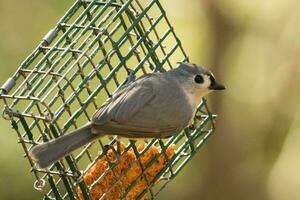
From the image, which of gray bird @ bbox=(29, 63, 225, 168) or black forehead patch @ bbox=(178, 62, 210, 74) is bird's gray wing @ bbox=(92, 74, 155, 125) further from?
black forehead patch @ bbox=(178, 62, 210, 74)

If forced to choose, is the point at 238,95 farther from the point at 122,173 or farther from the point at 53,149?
the point at 53,149

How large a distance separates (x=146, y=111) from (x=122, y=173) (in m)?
0.36

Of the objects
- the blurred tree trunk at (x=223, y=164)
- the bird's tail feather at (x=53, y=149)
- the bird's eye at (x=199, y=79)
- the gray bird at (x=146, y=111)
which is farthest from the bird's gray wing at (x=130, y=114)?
the blurred tree trunk at (x=223, y=164)

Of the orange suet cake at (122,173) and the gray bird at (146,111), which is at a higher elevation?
the gray bird at (146,111)

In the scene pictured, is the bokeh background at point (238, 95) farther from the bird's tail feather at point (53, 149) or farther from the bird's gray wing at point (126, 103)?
the bird's tail feather at point (53, 149)

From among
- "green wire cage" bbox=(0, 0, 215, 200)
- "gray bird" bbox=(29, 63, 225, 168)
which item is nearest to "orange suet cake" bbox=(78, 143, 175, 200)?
"green wire cage" bbox=(0, 0, 215, 200)

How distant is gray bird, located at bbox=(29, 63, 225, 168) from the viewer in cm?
470

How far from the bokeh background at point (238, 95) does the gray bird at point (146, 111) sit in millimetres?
3080

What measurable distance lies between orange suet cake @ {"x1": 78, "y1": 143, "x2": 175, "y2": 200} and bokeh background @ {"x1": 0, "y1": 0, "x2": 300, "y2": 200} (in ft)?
10.6

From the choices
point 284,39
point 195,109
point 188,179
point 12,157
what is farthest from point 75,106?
point 195,109

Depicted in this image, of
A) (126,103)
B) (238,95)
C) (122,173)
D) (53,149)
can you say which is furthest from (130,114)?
(238,95)

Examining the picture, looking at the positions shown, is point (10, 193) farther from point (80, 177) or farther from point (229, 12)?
point (80, 177)

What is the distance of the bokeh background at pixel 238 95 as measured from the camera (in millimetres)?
8312

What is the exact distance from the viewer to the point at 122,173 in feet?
16.5
